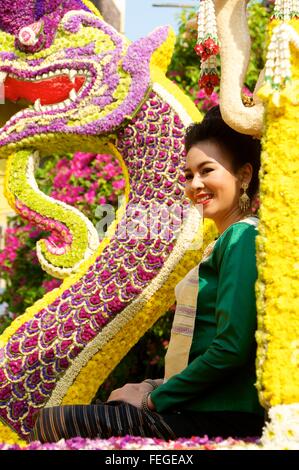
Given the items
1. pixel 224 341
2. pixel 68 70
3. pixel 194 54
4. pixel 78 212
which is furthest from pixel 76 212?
pixel 194 54

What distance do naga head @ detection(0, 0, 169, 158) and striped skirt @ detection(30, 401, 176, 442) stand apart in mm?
1602

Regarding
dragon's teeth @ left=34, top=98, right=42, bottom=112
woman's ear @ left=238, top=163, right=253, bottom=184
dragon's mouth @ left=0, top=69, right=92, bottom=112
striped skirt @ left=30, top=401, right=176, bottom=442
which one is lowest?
striped skirt @ left=30, top=401, right=176, bottom=442

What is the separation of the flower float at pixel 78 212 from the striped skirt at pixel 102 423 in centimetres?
115

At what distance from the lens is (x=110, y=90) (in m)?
3.18

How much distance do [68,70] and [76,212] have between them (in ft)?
2.09

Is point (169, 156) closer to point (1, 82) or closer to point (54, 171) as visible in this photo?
point (1, 82)

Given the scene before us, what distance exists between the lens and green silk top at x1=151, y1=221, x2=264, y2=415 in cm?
173

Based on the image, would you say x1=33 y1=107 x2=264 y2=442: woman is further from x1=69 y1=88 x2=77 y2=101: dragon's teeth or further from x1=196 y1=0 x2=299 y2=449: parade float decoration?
x1=69 y1=88 x2=77 y2=101: dragon's teeth

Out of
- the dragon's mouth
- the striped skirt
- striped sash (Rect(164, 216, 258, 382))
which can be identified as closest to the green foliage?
the dragon's mouth

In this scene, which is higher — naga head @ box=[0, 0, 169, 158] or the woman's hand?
naga head @ box=[0, 0, 169, 158]

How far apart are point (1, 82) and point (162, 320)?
5.60 feet

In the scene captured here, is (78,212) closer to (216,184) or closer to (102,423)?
(216,184)
